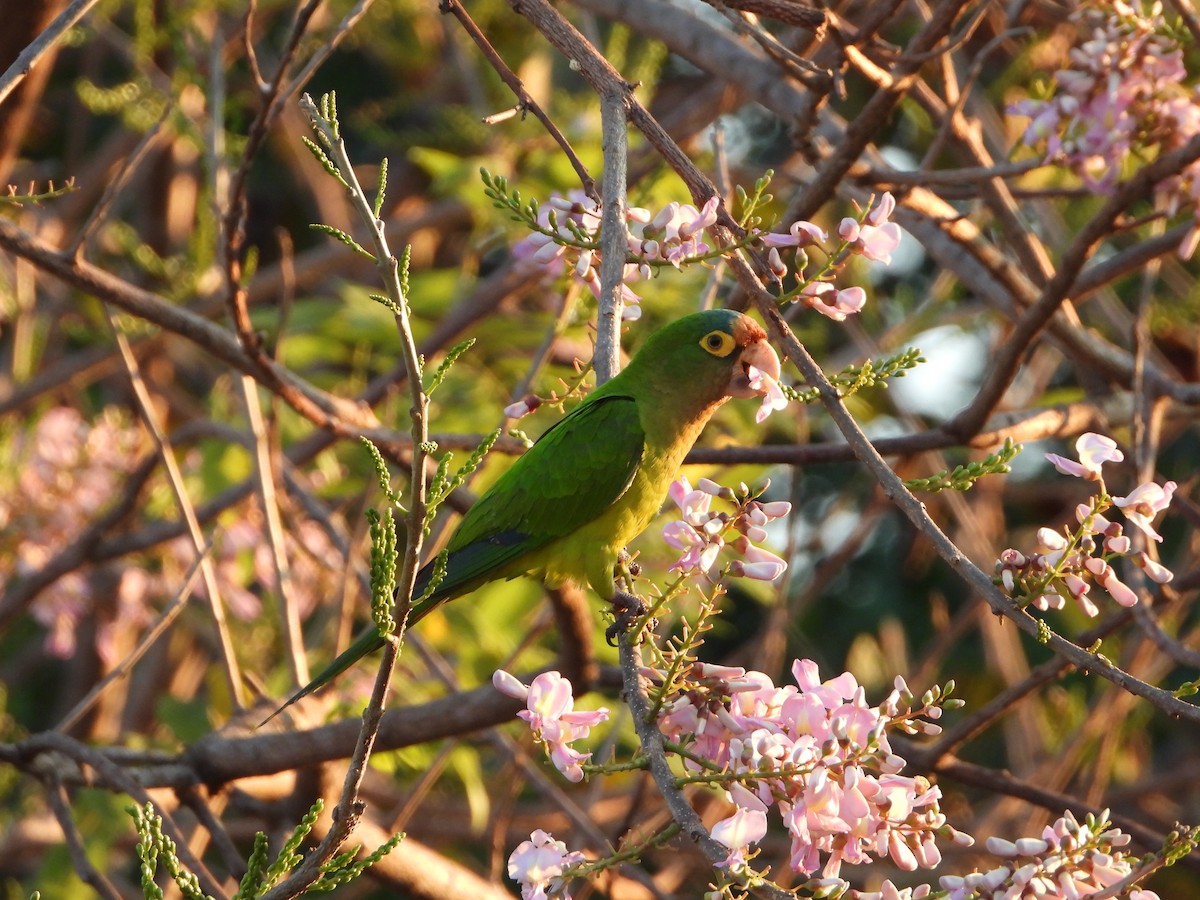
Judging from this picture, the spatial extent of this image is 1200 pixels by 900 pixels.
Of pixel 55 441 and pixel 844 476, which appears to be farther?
pixel 844 476

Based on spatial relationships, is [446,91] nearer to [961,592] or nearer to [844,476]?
[844,476]

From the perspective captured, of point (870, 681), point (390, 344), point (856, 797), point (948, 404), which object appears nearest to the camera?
point (856, 797)

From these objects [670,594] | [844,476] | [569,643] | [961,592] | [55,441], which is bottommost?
[961,592]

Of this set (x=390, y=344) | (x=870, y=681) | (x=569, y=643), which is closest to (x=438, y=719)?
(x=569, y=643)

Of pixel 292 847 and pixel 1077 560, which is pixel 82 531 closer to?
pixel 292 847

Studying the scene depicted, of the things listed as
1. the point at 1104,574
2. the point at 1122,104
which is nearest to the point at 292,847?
the point at 1104,574

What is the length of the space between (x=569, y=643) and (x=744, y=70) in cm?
158

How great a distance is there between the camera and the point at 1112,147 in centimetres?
269

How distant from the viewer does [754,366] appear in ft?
7.52

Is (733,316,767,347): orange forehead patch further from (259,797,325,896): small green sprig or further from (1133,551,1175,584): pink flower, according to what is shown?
(259,797,325,896): small green sprig

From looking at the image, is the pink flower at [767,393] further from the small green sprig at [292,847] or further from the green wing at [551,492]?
the small green sprig at [292,847]

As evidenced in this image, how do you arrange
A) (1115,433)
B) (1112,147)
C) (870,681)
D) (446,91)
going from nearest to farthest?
(1112,147)
(1115,433)
(870,681)
(446,91)

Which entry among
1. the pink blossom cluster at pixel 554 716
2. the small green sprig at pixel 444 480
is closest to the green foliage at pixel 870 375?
the pink blossom cluster at pixel 554 716

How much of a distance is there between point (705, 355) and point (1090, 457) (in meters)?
0.97
